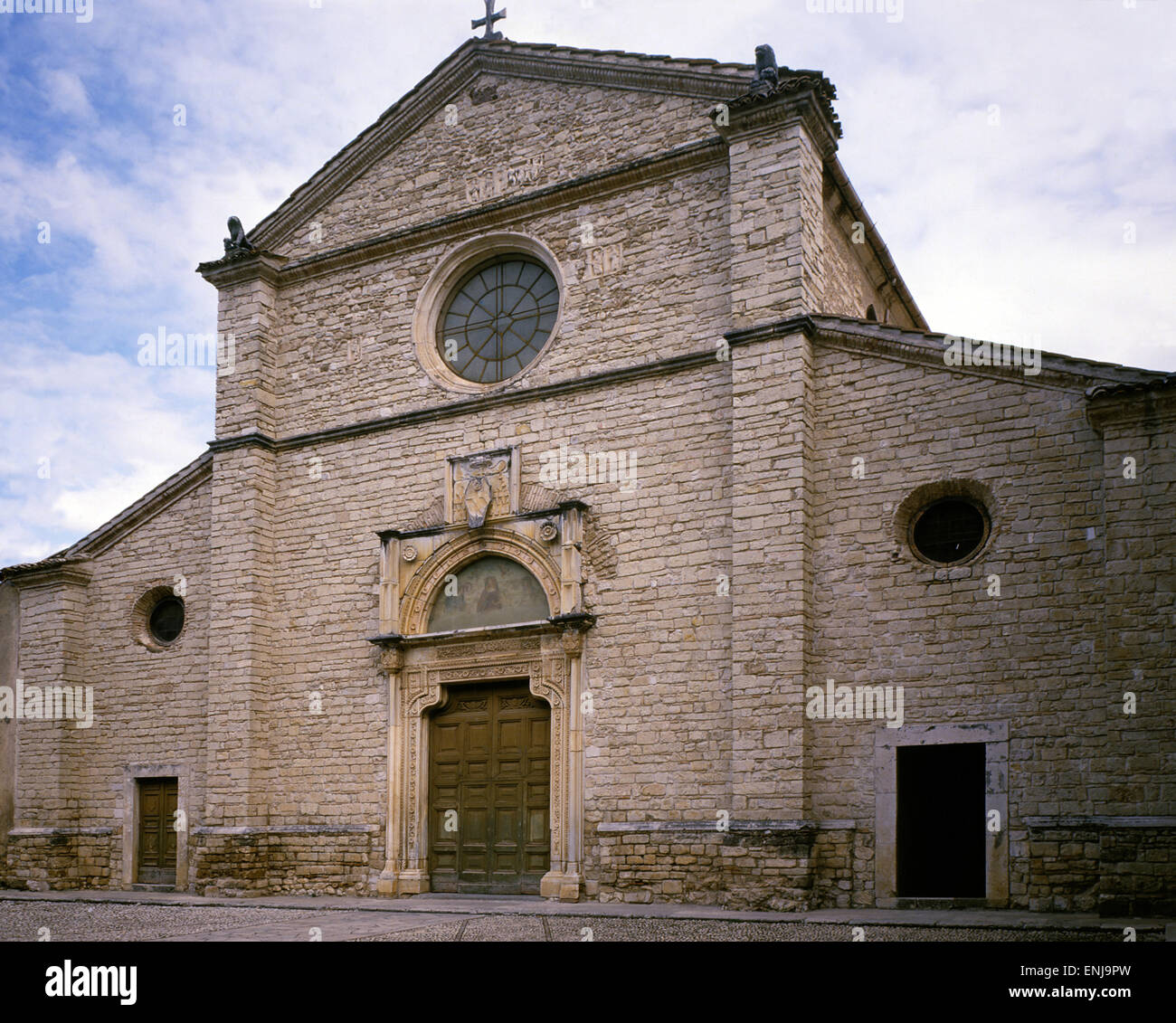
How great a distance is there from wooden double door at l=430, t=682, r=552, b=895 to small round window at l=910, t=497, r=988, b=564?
465 centimetres

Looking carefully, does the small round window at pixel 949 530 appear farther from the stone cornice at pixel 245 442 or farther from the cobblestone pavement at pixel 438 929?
the stone cornice at pixel 245 442

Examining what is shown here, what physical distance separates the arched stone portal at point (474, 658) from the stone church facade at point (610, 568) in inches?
1.8

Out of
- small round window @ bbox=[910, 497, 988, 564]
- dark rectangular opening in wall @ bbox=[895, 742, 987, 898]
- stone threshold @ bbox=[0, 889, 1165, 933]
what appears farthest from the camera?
small round window @ bbox=[910, 497, 988, 564]

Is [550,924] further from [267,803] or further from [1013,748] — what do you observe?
[267,803]

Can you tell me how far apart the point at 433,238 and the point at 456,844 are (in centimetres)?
767

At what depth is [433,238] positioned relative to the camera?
52.3 feet

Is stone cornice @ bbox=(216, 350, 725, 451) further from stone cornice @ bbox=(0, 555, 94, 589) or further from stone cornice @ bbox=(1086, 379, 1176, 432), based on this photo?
stone cornice @ bbox=(1086, 379, 1176, 432)

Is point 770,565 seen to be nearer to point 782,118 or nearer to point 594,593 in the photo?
point 594,593

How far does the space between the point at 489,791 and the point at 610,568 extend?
3006 millimetres

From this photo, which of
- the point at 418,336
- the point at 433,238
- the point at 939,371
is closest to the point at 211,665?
the point at 418,336

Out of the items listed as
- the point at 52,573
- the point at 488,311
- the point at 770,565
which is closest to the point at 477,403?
the point at 488,311

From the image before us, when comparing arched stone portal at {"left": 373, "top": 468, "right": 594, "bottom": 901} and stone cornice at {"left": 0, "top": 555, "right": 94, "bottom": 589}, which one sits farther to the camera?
stone cornice at {"left": 0, "top": 555, "right": 94, "bottom": 589}

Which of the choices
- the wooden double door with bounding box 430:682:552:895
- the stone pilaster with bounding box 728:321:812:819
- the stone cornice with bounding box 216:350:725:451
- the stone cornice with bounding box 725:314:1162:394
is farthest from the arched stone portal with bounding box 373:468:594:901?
the stone cornice with bounding box 725:314:1162:394

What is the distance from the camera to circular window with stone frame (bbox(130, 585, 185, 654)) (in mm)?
17141
